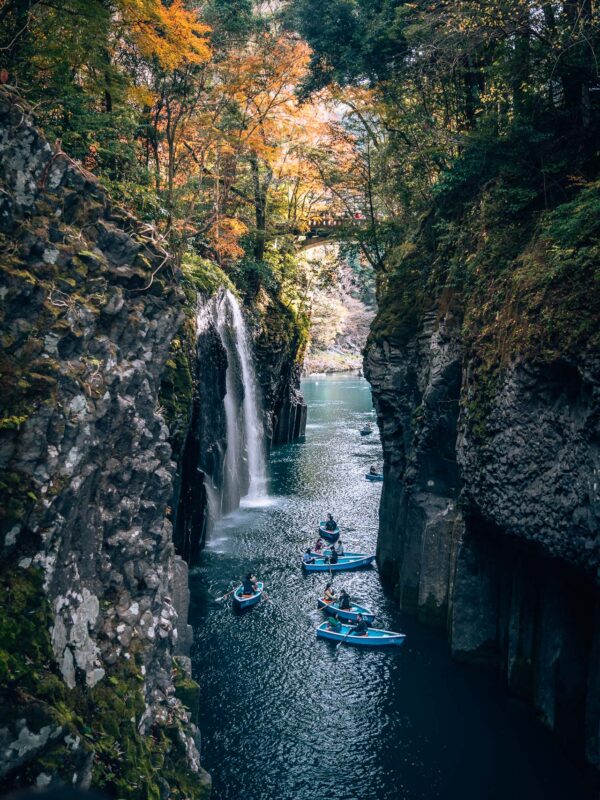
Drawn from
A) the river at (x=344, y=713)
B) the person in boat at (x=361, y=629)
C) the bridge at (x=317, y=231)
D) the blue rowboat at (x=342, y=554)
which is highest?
the bridge at (x=317, y=231)

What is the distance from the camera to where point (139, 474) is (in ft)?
41.2

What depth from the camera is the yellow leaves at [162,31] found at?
62.0 feet

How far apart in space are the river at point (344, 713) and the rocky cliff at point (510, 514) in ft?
3.75

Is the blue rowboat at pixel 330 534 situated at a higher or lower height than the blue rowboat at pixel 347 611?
higher

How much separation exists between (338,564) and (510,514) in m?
12.4

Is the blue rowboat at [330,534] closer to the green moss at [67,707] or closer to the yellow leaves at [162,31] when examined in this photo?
the green moss at [67,707]

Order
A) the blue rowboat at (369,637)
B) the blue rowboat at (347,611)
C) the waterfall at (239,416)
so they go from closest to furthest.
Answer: the blue rowboat at (369,637), the blue rowboat at (347,611), the waterfall at (239,416)

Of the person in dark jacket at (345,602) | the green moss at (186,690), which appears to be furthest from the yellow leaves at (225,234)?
the green moss at (186,690)

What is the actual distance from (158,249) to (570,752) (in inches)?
666

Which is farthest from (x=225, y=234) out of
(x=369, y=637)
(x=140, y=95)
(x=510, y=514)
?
(x=510, y=514)

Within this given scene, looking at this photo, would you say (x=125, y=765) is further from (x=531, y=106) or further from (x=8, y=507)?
(x=531, y=106)

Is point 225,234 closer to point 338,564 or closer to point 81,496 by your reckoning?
point 338,564

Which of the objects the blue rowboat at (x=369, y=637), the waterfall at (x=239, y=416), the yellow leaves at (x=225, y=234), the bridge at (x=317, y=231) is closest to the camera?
the blue rowboat at (x=369, y=637)

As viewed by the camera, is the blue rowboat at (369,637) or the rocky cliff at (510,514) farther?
the blue rowboat at (369,637)
